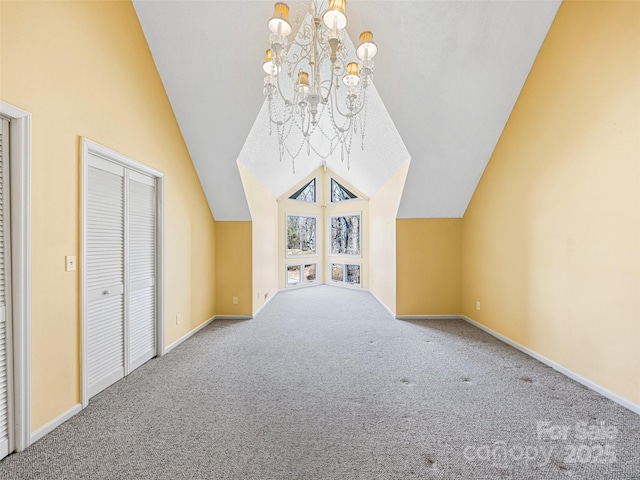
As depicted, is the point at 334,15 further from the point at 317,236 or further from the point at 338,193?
the point at 317,236

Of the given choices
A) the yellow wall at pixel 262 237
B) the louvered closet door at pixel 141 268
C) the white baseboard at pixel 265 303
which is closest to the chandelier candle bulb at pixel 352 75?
the louvered closet door at pixel 141 268

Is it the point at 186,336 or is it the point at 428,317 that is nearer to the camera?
the point at 186,336

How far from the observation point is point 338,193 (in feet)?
26.9

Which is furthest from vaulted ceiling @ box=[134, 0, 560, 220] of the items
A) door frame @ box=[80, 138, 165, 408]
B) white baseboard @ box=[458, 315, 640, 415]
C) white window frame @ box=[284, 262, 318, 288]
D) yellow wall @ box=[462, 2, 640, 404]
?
white window frame @ box=[284, 262, 318, 288]

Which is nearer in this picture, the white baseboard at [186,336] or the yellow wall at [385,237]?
the white baseboard at [186,336]

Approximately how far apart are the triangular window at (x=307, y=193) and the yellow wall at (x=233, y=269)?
3255 mm

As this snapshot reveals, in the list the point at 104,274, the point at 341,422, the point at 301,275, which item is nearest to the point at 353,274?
the point at 301,275

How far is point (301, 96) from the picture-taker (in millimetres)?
2303

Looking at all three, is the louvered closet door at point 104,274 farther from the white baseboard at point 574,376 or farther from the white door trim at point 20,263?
the white baseboard at point 574,376

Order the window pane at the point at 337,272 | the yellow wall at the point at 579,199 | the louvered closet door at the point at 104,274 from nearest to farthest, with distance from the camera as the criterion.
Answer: the yellow wall at the point at 579,199 → the louvered closet door at the point at 104,274 → the window pane at the point at 337,272

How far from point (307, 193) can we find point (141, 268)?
5.63m


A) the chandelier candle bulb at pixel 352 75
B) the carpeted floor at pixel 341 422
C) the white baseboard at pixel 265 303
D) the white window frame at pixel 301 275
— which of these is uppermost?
the chandelier candle bulb at pixel 352 75

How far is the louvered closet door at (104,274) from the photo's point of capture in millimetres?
2293

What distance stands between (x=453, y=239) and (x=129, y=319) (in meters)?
4.45
